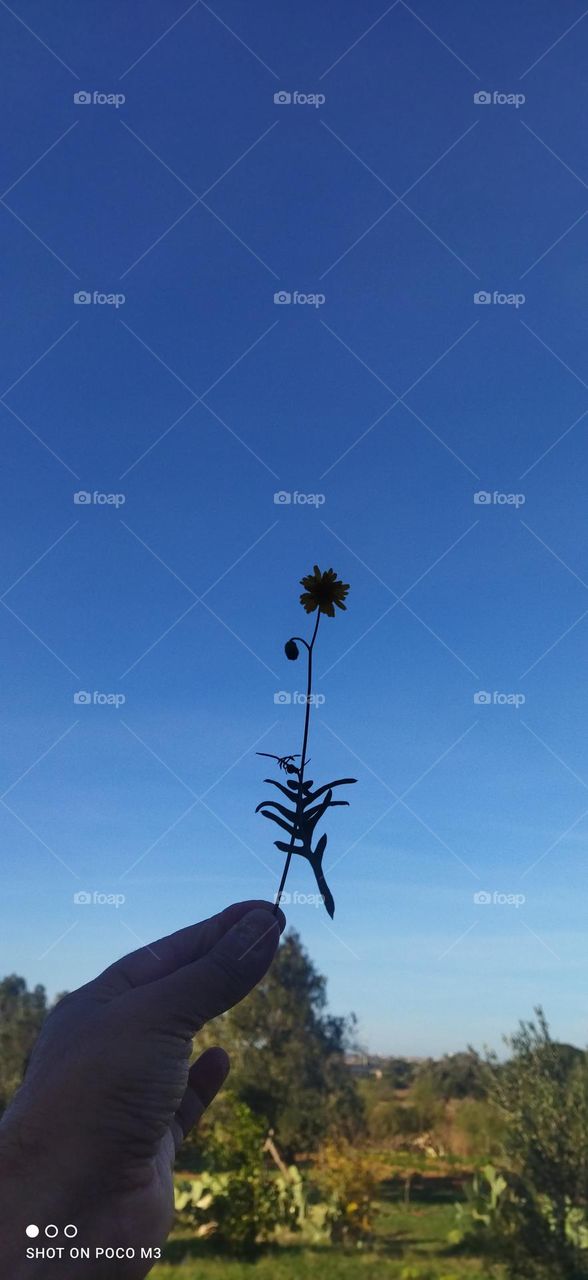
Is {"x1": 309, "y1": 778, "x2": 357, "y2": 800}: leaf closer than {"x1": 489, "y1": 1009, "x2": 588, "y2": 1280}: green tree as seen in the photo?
Yes

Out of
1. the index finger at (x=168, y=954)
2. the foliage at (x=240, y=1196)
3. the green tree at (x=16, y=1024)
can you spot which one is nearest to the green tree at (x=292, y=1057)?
the foliage at (x=240, y=1196)

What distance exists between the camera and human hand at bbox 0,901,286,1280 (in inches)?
54.2

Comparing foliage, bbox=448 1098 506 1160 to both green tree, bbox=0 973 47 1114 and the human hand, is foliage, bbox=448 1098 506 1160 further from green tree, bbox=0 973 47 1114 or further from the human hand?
the human hand

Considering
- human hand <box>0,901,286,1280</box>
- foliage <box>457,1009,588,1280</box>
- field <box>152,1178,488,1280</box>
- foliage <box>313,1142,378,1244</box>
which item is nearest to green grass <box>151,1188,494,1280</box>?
field <box>152,1178,488,1280</box>

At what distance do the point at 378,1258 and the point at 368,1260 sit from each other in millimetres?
117

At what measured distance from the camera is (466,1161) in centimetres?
1145

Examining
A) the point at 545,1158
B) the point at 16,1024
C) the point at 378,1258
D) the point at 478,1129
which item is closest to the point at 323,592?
the point at 545,1158

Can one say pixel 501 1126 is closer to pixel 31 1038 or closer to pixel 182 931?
pixel 31 1038

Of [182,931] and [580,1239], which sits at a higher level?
[182,931]

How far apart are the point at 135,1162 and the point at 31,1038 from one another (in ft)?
39.8

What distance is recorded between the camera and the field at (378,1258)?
35.3 ft

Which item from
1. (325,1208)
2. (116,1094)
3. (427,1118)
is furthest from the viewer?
(427,1118)

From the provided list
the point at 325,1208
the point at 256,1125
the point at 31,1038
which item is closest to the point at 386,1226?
the point at 325,1208

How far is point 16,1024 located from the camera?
41.6ft
